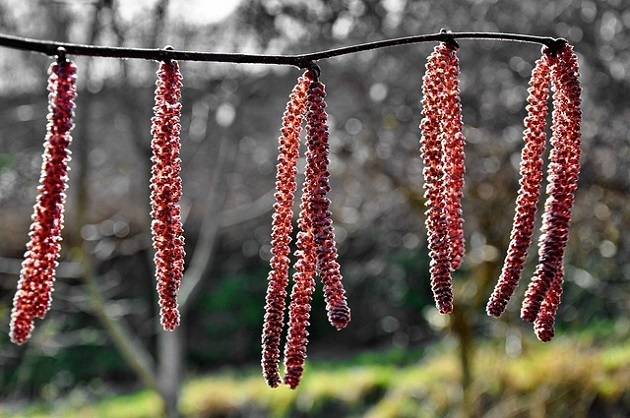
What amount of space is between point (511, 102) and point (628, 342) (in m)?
3.50

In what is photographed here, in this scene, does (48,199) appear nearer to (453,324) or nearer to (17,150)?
(453,324)

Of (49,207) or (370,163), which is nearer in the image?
(49,207)

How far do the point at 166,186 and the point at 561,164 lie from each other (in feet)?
1.73

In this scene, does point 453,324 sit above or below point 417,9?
below

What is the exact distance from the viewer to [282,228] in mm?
1174

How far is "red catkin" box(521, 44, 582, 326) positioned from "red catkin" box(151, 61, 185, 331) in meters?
0.46

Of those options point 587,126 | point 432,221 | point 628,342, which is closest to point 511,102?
point 587,126

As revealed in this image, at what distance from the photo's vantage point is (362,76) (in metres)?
7.29

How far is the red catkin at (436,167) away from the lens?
111cm

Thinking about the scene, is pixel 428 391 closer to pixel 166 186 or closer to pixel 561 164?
pixel 561 164

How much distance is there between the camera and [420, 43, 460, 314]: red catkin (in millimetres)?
1109

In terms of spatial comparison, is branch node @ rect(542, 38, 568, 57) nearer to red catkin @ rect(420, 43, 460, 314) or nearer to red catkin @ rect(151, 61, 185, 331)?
red catkin @ rect(420, 43, 460, 314)

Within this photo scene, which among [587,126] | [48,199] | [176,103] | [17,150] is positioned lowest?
[48,199]

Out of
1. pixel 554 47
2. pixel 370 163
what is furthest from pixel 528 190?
pixel 370 163
